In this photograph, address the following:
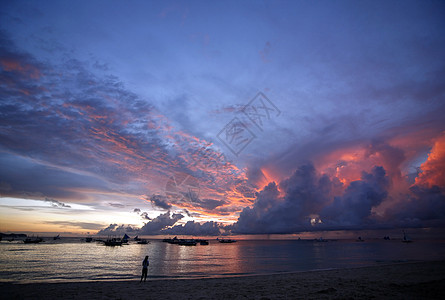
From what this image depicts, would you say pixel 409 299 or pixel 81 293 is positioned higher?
pixel 409 299

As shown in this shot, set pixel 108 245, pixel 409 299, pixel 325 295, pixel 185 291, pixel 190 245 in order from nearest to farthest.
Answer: pixel 409 299, pixel 325 295, pixel 185 291, pixel 108 245, pixel 190 245

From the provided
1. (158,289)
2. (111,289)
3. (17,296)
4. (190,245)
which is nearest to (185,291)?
(158,289)

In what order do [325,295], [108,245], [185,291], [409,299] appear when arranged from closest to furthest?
[409,299] → [325,295] → [185,291] → [108,245]

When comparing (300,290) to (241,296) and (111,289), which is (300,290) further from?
(111,289)

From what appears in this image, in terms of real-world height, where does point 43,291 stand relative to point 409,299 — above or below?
below

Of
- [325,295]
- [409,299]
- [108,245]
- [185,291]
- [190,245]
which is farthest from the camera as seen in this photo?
[190,245]

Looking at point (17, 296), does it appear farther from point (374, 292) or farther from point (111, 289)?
point (374, 292)

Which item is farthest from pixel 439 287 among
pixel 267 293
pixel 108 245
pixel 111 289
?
pixel 108 245

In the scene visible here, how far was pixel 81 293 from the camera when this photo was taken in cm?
1941

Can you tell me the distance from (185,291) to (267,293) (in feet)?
24.3

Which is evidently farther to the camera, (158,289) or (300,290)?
(158,289)

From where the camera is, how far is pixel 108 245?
130m

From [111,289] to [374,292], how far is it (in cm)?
2294

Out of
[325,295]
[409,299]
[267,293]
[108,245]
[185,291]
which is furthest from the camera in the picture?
[108,245]
